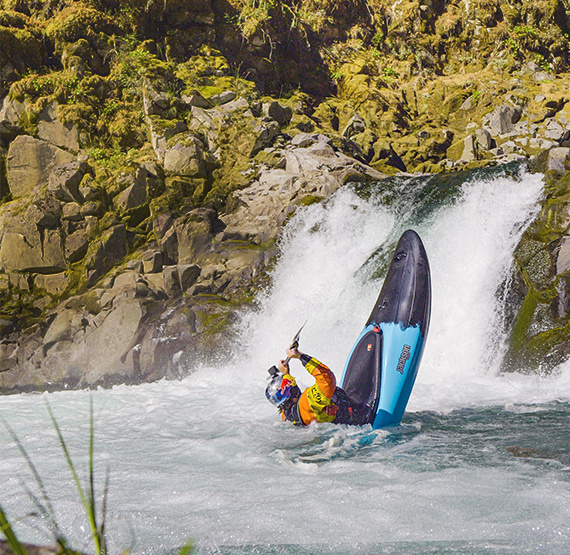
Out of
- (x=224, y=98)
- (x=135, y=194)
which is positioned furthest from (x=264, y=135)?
(x=135, y=194)

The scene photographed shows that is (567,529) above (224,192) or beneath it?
beneath

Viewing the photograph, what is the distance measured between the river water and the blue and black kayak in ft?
0.86

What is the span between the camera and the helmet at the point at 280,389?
13.9 feet

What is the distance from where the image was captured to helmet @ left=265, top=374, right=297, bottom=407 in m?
4.25

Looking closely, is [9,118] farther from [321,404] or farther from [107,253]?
[321,404]

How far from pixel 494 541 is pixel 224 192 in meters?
9.15

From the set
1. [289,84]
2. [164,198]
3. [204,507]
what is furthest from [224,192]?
[204,507]

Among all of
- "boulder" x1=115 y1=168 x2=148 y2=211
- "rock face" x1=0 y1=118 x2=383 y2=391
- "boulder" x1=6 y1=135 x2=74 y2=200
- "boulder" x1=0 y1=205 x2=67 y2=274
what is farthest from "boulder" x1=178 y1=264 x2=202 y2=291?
"boulder" x1=6 y1=135 x2=74 y2=200

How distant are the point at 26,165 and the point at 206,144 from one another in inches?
155

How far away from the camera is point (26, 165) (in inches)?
445

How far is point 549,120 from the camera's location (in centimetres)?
1320

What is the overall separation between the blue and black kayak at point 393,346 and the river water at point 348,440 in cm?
26

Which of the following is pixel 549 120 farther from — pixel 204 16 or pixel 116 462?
pixel 116 462

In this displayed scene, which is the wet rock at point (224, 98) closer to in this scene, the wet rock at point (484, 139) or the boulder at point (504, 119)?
the wet rock at point (484, 139)
